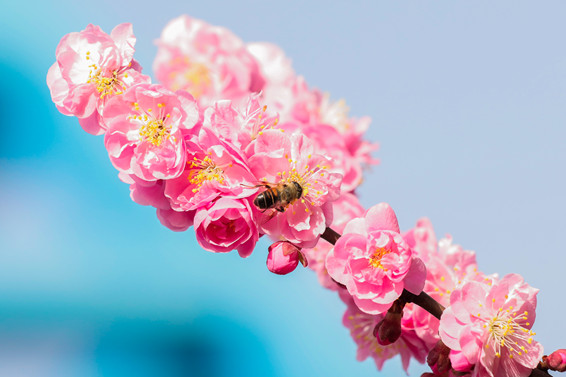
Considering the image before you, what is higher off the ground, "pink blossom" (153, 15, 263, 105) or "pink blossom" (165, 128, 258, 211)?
"pink blossom" (153, 15, 263, 105)

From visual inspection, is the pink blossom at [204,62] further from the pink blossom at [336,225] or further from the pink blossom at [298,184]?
the pink blossom at [298,184]

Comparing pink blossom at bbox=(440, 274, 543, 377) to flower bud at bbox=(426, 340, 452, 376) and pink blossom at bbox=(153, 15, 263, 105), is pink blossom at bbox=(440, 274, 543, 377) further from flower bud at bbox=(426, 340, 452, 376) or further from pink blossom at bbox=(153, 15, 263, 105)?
pink blossom at bbox=(153, 15, 263, 105)

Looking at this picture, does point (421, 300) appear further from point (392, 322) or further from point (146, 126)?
point (146, 126)

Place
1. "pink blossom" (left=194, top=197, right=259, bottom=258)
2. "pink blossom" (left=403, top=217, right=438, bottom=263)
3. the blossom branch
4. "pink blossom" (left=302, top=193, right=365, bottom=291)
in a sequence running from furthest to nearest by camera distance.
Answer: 1. "pink blossom" (left=302, top=193, right=365, bottom=291)
2. "pink blossom" (left=403, top=217, right=438, bottom=263)
3. the blossom branch
4. "pink blossom" (left=194, top=197, right=259, bottom=258)

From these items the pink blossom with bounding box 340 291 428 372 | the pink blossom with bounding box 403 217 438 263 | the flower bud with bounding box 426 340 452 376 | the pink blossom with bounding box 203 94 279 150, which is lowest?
the flower bud with bounding box 426 340 452 376

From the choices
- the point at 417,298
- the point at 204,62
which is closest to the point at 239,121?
the point at 417,298

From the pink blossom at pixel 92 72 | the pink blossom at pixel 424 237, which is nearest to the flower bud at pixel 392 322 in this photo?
the pink blossom at pixel 424 237

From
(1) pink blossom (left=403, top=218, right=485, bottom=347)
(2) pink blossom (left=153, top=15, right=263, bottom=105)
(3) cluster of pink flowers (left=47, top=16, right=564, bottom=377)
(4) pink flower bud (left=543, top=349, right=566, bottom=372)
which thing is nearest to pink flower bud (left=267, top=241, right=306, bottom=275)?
(3) cluster of pink flowers (left=47, top=16, right=564, bottom=377)
